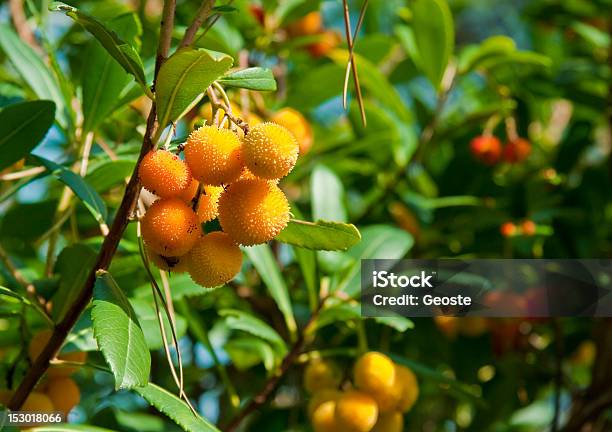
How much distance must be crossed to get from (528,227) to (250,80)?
90 cm

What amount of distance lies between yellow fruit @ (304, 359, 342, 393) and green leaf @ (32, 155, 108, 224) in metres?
0.51

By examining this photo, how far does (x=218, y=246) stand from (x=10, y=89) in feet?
2.01

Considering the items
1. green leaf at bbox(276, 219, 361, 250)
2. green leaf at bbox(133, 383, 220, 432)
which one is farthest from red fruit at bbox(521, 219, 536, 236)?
green leaf at bbox(133, 383, 220, 432)

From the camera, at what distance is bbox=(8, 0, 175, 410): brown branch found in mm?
720

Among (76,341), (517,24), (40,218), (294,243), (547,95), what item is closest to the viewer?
(294,243)

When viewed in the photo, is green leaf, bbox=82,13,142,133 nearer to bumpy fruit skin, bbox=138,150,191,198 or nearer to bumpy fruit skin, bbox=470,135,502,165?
bumpy fruit skin, bbox=138,150,191,198

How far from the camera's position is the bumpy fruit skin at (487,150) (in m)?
1.61

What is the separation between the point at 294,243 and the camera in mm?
865

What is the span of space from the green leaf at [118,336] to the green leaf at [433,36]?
949mm

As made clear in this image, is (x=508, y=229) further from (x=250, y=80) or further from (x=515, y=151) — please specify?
(x=250, y=80)

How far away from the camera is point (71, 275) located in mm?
962

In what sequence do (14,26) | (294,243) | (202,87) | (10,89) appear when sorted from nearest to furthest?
1. (202,87)
2. (294,243)
3. (10,89)
4. (14,26)

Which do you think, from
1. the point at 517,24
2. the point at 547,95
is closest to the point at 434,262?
the point at 547,95

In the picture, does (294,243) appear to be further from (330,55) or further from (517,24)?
(517,24)
